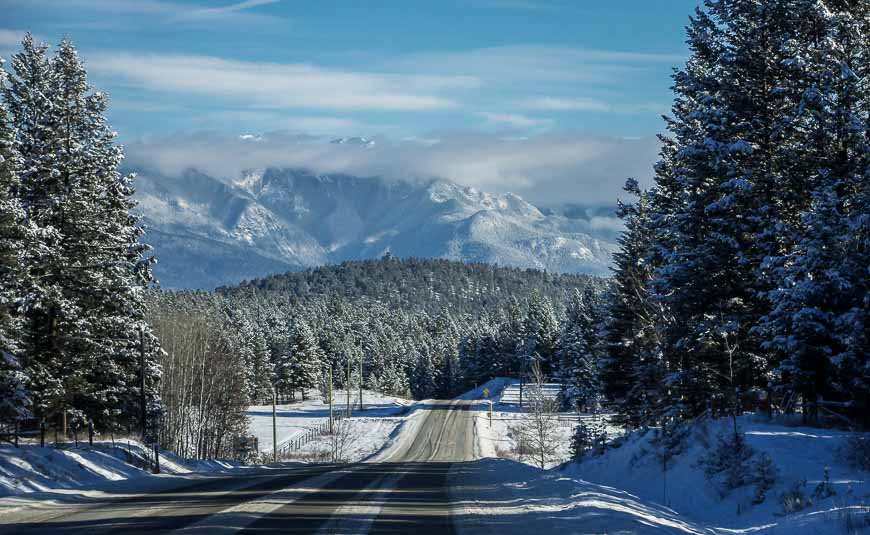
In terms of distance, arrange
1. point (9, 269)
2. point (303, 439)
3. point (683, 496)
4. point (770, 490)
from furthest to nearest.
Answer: point (303, 439)
point (9, 269)
point (683, 496)
point (770, 490)

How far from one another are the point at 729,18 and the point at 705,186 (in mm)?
5846

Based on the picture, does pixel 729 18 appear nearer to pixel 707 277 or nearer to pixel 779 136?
pixel 779 136

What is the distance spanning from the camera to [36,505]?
13.4m

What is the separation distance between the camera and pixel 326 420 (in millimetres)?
104688

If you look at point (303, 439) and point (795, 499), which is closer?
point (795, 499)

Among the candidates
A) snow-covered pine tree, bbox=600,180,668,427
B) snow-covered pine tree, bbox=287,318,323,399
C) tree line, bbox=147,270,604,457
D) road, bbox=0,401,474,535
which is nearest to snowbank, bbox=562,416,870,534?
road, bbox=0,401,474,535

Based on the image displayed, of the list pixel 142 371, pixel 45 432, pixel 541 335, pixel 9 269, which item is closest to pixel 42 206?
pixel 9 269

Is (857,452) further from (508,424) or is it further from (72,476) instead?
(508,424)

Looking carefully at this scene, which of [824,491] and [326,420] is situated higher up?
[824,491]

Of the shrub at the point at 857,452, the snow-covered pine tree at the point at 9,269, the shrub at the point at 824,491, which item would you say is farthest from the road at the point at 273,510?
the snow-covered pine tree at the point at 9,269

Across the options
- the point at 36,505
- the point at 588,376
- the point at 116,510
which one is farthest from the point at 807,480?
the point at 588,376

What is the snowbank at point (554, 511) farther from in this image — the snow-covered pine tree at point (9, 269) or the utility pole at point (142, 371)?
the utility pole at point (142, 371)

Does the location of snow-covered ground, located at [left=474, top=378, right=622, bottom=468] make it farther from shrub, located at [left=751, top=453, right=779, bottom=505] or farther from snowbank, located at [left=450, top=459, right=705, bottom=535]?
snowbank, located at [left=450, top=459, right=705, bottom=535]

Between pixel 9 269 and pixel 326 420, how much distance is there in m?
81.7
